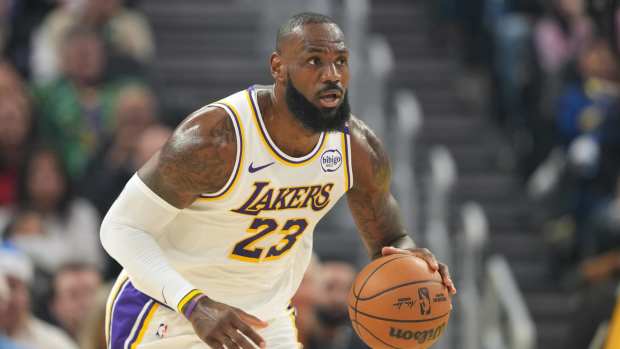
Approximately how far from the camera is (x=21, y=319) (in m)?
7.82

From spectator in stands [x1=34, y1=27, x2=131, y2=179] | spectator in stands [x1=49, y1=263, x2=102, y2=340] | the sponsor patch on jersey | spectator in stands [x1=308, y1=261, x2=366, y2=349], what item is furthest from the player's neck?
spectator in stands [x1=34, y1=27, x2=131, y2=179]

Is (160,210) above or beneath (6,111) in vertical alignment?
above

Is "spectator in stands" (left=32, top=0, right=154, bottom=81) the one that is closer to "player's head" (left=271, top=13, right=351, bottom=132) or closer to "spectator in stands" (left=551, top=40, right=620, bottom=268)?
"spectator in stands" (left=551, top=40, right=620, bottom=268)

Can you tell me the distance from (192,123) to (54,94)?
17.1 feet

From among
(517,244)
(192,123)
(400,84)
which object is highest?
(192,123)

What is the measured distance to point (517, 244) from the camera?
36.6 feet

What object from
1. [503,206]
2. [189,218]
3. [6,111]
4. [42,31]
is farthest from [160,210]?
[503,206]

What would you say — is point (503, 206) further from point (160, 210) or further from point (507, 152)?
point (160, 210)

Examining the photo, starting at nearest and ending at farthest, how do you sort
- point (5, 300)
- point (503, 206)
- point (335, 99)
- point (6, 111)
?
point (335, 99), point (5, 300), point (6, 111), point (503, 206)

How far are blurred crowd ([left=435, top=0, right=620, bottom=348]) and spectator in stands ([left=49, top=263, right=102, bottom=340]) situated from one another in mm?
3396

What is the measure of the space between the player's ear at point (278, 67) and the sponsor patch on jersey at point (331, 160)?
1.32 feet

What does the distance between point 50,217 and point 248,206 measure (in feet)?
14.3

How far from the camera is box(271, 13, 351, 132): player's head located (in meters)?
5.09

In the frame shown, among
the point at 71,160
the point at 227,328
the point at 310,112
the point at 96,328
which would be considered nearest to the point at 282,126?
the point at 310,112
